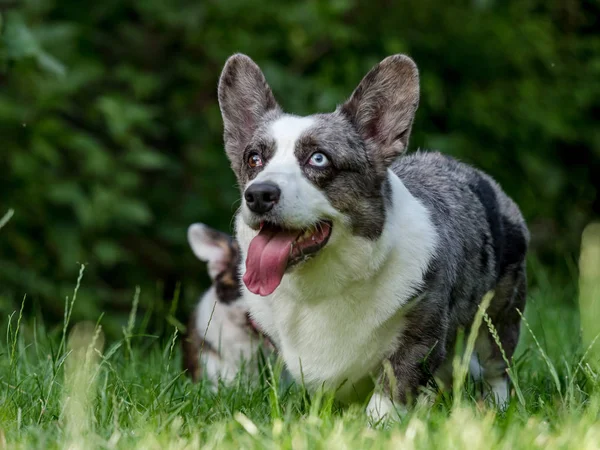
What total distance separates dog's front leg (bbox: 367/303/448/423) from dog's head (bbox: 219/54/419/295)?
13.9 inches

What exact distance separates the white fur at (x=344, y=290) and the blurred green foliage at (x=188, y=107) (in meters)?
3.09

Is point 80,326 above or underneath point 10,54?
underneath

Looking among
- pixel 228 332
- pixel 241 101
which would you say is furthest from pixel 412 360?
pixel 228 332

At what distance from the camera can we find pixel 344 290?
370 centimetres

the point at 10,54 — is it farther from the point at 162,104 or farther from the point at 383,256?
the point at 162,104

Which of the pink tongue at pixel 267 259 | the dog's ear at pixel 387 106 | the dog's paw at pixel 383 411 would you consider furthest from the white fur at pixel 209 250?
the dog's paw at pixel 383 411

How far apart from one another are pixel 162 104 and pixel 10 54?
3123 millimetres

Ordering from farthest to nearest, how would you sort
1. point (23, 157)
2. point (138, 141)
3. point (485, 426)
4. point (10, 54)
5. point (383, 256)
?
1. point (138, 141)
2. point (23, 157)
3. point (10, 54)
4. point (383, 256)
5. point (485, 426)

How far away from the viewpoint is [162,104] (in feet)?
25.8

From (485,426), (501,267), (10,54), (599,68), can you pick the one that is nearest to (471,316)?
(501,267)

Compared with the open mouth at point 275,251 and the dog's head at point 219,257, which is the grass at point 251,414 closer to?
the open mouth at point 275,251

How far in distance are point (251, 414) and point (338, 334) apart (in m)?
0.47

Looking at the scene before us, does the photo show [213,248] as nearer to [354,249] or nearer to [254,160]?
[254,160]

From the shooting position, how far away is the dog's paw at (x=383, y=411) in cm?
324
